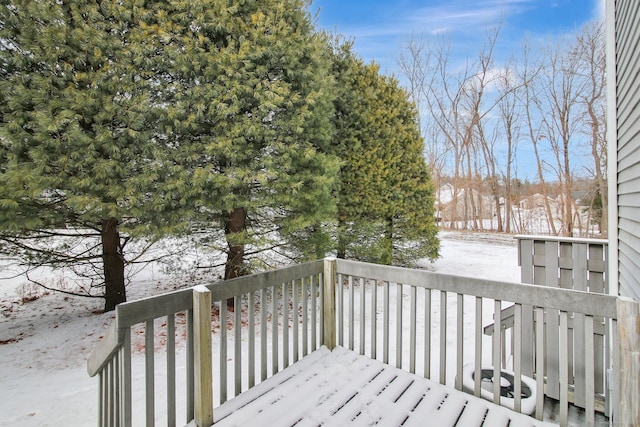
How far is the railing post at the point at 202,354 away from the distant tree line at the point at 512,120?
13.1 m

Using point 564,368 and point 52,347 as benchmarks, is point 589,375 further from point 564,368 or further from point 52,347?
point 52,347

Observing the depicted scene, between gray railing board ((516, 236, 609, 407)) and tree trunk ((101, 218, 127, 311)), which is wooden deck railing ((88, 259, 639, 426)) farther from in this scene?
tree trunk ((101, 218, 127, 311))

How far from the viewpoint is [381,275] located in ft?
8.90

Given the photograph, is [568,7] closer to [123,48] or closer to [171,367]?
[123,48]

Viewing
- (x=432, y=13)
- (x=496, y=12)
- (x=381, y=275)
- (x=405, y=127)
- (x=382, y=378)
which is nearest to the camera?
(x=382, y=378)

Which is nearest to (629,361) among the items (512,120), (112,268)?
(112,268)

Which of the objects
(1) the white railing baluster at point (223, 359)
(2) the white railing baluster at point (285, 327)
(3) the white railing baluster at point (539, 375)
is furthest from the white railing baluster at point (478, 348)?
(1) the white railing baluster at point (223, 359)

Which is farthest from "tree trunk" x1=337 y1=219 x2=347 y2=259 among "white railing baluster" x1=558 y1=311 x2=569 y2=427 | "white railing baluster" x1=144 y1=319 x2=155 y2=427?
"white railing baluster" x1=144 y1=319 x2=155 y2=427

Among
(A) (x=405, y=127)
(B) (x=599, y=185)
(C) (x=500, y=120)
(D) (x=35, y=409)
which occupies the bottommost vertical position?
(D) (x=35, y=409)

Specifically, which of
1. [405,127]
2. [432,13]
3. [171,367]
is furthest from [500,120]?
[171,367]

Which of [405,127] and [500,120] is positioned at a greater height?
[500,120]

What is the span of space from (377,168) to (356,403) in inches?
186

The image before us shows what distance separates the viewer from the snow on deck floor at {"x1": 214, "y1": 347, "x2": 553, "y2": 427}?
1998 millimetres

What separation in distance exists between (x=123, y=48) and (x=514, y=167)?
1480cm
